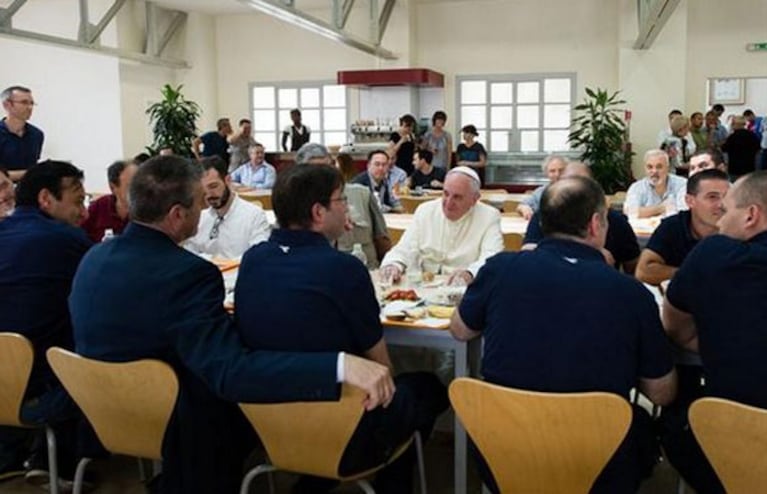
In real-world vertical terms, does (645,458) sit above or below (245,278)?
below

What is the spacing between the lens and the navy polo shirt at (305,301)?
6.93ft

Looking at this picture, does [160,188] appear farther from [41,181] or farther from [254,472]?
[41,181]

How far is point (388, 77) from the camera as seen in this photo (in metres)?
11.4

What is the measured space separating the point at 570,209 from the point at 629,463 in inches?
28.2

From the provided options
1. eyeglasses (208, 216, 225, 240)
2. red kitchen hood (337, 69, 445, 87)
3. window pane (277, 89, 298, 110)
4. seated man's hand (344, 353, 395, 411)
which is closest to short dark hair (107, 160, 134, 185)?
eyeglasses (208, 216, 225, 240)

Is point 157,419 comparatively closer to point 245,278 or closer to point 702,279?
point 245,278

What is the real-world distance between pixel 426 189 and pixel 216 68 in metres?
6.79

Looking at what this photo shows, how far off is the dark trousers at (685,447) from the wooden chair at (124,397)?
4.71 feet

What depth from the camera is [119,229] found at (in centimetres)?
433

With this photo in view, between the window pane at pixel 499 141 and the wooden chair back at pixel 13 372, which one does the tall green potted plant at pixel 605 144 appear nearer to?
the window pane at pixel 499 141

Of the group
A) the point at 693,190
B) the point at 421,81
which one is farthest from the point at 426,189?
the point at 693,190

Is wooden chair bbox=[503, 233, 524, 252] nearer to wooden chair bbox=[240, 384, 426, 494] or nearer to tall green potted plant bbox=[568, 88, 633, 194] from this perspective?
wooden chair bbox=[240, 384, 426, 494]

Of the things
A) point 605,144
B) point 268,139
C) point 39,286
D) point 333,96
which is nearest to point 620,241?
point 39,286

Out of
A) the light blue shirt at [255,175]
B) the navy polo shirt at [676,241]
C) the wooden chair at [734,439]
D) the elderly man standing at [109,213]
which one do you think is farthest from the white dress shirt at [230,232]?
the light blue shirt at [255,175]
